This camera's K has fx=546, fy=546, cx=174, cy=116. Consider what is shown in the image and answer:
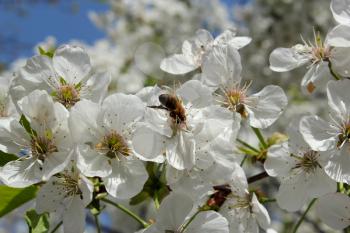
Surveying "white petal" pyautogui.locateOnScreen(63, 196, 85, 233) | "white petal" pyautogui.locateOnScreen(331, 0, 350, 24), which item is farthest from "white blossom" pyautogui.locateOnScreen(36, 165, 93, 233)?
"white petal" pyautogui.locateOnScreen(331, 0, 350, 24)

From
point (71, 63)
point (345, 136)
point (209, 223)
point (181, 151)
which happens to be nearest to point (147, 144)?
point (181, 151)

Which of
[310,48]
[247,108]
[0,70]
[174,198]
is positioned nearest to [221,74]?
[247,108]

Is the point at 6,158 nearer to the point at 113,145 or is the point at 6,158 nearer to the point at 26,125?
the point at 26,125

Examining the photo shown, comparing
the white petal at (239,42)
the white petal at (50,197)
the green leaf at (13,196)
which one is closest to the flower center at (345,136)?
the white petal at (239,42)

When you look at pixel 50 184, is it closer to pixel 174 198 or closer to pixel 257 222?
pixel 174 198

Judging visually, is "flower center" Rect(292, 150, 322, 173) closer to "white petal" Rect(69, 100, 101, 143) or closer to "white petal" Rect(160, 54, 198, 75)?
"white petal" Rect(160, 54, 198, 75)

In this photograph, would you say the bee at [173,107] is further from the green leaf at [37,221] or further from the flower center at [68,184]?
the green leaf at [37,221]
